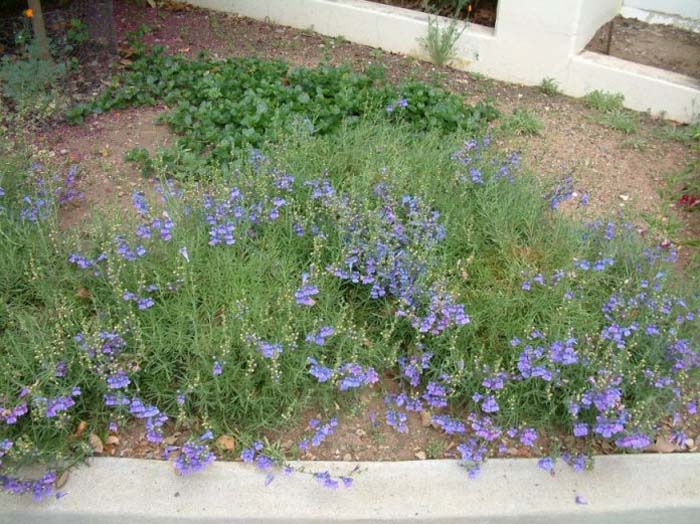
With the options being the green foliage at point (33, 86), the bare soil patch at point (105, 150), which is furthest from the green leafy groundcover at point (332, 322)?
the green foliage at point (33, 86)

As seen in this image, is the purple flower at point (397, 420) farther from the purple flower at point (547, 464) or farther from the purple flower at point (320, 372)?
the purple flower at point (547, 464)

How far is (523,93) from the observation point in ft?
17.8

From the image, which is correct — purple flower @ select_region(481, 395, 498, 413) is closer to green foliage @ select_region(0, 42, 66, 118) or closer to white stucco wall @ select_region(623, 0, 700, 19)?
green foliage @ select_region(0, 42, 66, 118)

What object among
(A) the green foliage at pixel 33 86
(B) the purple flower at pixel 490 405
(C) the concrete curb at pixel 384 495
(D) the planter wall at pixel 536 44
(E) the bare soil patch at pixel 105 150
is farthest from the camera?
(D) the planter wall at pixel 536 44

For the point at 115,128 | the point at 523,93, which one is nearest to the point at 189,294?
the point at 115,128

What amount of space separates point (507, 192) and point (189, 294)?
1.61 metres

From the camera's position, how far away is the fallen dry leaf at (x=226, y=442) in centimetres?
300

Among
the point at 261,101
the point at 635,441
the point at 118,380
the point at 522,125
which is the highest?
the point at 261,101

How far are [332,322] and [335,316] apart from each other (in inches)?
1.1

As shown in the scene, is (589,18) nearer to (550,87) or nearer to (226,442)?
(550,87)

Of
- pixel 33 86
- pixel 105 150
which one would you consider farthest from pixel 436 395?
pixel 33 86

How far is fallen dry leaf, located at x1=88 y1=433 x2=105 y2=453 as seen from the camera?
118 inches

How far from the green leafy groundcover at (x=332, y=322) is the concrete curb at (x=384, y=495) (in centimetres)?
7

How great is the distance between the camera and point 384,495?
289 cm
